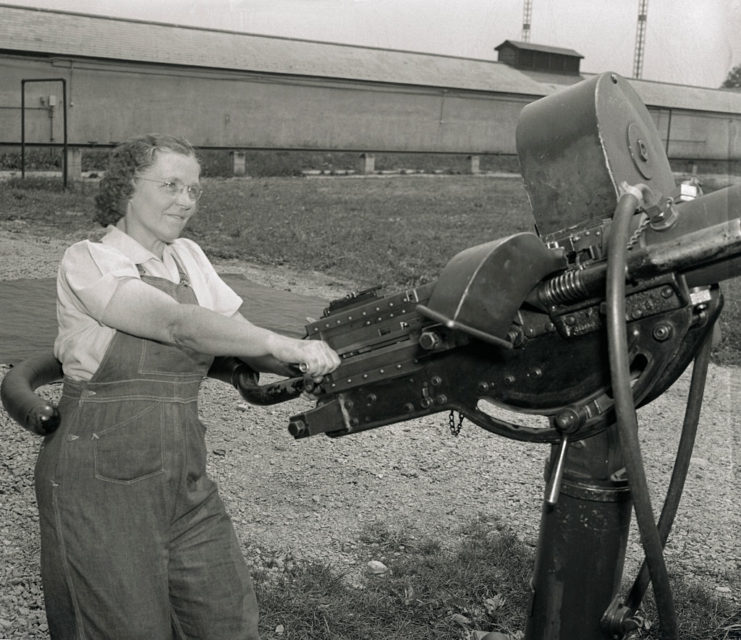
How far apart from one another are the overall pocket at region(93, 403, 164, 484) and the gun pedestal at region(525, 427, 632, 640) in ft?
2.96

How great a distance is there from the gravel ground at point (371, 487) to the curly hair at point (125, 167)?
1509 mm

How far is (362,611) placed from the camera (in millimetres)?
3246

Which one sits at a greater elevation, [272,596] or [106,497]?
[106,497]

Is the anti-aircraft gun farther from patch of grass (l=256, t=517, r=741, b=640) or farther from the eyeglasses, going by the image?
patch of grass (l=256, t=517, r=741, b=640)

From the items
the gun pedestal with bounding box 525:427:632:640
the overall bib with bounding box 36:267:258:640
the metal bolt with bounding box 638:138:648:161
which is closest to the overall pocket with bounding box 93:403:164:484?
the overall bib with bounding box 36:267:258:640

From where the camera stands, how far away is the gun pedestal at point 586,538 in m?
1.97

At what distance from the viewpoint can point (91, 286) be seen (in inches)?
85.8

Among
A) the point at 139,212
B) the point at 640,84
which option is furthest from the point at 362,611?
the point at 640,84

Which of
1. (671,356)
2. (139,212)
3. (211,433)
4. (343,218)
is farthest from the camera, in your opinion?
(343,218)

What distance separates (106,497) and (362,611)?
133cm

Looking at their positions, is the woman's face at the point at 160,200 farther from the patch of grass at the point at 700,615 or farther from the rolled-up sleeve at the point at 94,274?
the patch of grass at the point at 700,615

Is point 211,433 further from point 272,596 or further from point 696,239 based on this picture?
point 696,239

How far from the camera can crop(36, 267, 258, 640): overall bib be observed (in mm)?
2197

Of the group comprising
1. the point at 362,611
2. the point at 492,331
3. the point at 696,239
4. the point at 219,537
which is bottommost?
the point at 362,611
